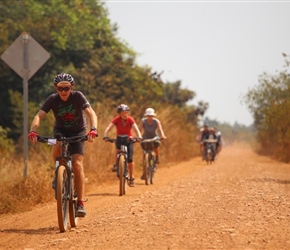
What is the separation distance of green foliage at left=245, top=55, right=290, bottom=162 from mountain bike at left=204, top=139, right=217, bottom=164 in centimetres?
300

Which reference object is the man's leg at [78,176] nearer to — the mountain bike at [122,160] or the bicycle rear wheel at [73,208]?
the bicycle rear wheel at [73,208]

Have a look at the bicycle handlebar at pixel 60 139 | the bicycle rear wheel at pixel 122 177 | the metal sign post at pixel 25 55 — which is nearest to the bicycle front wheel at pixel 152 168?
the bicycle rear wheel at pixel 122 177

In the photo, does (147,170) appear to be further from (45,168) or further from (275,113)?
(275,113)

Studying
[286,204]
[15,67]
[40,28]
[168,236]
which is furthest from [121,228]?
[40,28]

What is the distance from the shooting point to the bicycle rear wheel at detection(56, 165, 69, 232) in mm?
7719

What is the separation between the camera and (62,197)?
7887mm

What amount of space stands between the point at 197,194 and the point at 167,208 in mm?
2204

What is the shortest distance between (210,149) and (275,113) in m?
3.57

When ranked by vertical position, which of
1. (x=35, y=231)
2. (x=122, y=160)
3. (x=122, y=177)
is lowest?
(x=35, y=231)

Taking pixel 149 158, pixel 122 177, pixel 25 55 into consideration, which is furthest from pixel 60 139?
pixel 149 158

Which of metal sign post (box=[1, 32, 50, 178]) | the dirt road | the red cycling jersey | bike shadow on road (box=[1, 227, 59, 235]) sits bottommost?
bike shadow on road (box=[1, 227, 59, 235])

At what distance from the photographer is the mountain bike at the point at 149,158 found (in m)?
15.4

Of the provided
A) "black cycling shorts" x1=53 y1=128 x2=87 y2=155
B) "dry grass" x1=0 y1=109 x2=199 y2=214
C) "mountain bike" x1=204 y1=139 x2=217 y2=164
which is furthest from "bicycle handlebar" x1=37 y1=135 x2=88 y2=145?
"mountain bike" x1=204 y1=139 x2=217 y2=164

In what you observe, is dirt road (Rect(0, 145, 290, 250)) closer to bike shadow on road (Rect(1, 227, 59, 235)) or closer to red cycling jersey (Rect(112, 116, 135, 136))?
bike shadow on road (Rect(1, 227, 59, 235))
